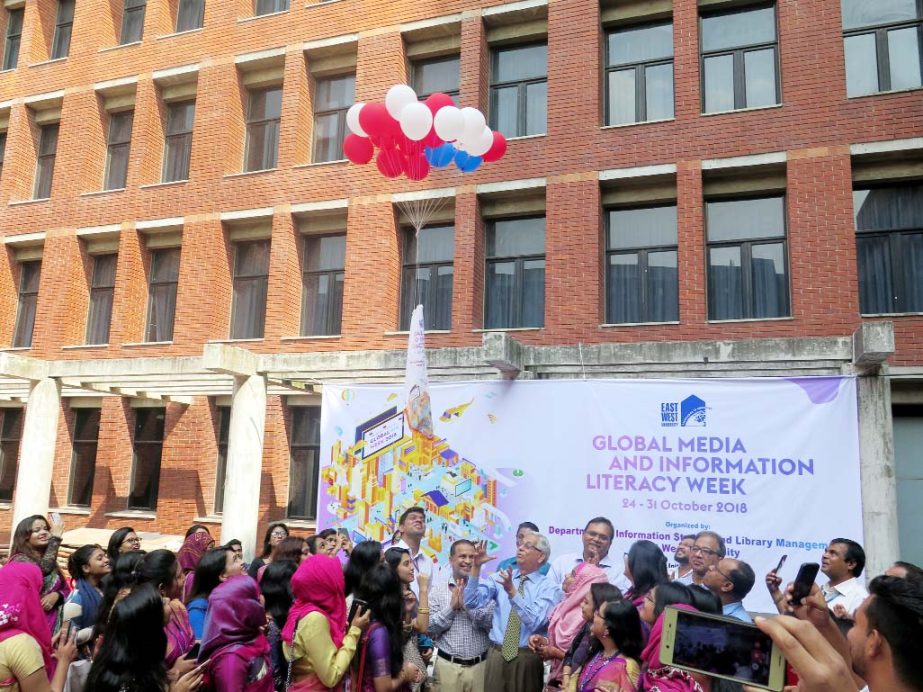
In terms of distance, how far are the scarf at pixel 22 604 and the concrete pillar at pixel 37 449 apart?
1188cm


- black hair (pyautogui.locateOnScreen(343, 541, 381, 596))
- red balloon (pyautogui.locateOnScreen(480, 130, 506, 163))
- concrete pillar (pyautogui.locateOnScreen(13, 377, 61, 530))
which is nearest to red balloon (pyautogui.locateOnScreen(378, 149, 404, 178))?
red balloon (pyautogui.locateOnScreen(480, 130, 506, 163))

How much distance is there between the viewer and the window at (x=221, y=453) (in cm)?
1503

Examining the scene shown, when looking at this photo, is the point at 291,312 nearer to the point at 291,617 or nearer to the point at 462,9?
the point at 462,9

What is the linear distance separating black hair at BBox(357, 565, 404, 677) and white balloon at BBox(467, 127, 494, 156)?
5.82 meters

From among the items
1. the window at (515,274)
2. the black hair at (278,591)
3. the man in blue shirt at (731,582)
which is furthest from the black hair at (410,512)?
the window at (515,274)

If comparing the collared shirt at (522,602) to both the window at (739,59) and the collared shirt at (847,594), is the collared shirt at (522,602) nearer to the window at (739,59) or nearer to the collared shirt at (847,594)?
the collared shirt at (847,594)

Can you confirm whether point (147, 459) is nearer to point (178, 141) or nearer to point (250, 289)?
point (250, 289)

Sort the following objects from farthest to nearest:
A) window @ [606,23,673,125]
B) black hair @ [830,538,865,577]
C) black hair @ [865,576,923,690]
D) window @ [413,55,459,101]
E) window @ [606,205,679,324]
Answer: window @ [413,55,459,101], window @ [606,23,673,125], window @ [606,205,679,324], black hair @ [830,538,865,577], black hair @ [865,576,923,690]

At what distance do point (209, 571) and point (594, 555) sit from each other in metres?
4.40

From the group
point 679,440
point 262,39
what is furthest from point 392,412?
point 262,39

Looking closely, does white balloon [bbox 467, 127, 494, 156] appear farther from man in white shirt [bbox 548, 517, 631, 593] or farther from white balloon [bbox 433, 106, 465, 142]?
man in white shirt [bbox 548, 517, 631, 593]

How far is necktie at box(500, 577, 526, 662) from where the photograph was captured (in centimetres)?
621

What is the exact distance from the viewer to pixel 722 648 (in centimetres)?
222

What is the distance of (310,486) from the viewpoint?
1444 centimetres
